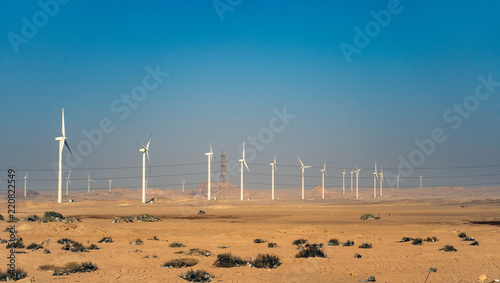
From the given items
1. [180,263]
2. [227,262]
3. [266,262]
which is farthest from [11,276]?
[266,262]

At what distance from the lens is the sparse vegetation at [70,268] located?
23303 mm

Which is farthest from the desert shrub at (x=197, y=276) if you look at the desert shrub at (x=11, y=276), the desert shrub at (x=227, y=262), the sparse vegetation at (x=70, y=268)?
the desert shrub at (x=11, y=276)

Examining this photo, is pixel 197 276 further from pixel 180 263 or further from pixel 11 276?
pixel 11 276

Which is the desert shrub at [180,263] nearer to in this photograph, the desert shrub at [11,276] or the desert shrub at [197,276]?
the desert shrub at [197,276]

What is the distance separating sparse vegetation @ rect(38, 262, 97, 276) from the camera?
2330cm

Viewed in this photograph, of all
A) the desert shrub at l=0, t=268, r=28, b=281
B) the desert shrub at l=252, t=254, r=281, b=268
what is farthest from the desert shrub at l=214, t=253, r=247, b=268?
the desert shrub at l=0, t=268, r=28, b=281

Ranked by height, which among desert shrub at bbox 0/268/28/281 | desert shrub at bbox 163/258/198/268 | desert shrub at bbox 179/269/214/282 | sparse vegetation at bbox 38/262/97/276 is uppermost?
desert shrub at bbox 0/268/28/281

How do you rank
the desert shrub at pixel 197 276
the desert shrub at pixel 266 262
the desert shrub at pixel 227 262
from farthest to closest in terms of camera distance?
1. the desert shrub at pixel 227 262
2. the desert shrub at pixel 266 262
3. the desert shrub at pixel 197 276

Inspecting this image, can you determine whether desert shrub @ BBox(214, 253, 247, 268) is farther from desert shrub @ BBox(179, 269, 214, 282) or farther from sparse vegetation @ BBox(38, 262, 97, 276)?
sparse vegetation @ BBox(38, 262, 97, 276)

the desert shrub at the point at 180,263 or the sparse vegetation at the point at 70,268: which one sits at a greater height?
the sparse vegetation at the point at 70,268

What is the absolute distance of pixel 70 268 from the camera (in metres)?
23.8

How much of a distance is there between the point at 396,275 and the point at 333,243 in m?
12.7

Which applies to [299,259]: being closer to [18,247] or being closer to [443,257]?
[443,257]

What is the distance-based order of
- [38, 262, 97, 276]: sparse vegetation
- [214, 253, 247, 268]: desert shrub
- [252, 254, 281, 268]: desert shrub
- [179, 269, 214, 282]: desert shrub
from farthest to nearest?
[214, 253, 247, 268]: desert shrub → [252, 254, 281, 268]: desert shrub → [38, 262, 97, 276]: sparse vegetation → [179, 269, 214, 282]: desert shrub
